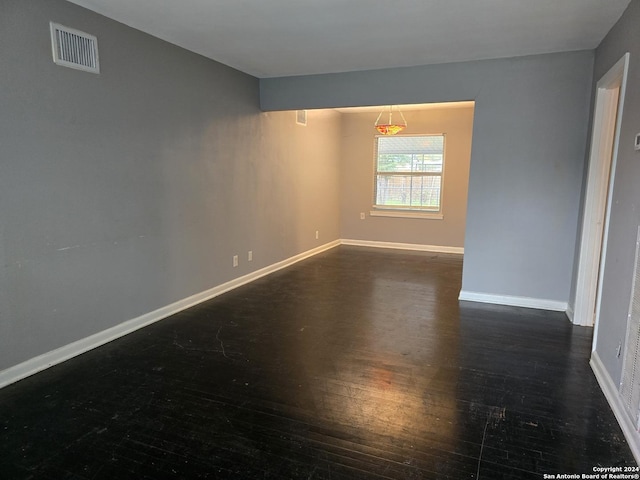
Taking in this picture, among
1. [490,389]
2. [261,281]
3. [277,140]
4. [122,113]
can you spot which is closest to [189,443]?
[490,389]

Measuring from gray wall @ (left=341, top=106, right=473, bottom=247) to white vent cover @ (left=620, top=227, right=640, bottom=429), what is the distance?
16.4ft

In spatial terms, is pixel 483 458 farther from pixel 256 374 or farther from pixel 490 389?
pixel 256 374

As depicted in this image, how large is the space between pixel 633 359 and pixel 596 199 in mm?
1922

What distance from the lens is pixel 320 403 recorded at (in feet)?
7.68

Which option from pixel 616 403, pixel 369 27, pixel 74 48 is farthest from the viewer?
pixel 369 27

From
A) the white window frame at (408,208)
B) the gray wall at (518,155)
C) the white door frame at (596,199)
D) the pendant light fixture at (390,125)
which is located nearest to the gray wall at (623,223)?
the white door frame at (596,199)

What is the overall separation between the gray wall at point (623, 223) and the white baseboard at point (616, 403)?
52 millimetres

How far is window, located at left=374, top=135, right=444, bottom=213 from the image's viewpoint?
7164mm

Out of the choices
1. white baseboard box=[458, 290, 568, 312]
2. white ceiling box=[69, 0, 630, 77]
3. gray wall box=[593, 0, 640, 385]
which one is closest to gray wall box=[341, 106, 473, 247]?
white baseboard box=[458, 290, 568, 312]

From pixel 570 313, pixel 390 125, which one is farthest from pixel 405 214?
pixel 570 313

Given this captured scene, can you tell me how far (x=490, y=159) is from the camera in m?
4.12

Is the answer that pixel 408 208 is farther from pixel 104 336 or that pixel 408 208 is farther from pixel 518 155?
pixel 104 336

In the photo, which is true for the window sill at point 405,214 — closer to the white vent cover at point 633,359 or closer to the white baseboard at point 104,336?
the white baseboard at point 104,336

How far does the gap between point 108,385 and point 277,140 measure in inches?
151
